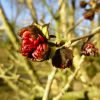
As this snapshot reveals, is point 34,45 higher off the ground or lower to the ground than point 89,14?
higher

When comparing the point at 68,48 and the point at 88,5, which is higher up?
the point at 68,48

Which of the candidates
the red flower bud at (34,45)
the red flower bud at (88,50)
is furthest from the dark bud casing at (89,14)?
the red flower bud at (34,45)

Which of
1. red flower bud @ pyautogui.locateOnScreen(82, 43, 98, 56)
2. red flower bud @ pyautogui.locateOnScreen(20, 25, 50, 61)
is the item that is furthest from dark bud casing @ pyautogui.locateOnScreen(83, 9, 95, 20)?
red flower bud @ pyautogui.locateOnScreen(20, 25, 50, 61)

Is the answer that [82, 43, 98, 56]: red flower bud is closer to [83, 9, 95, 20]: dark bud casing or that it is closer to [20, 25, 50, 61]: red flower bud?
[20, 25, 50, 61]: red flower bud

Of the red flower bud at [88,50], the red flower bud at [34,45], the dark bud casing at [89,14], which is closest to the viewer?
the red flower bud at [34,45]

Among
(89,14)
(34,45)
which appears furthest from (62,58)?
(89,14)

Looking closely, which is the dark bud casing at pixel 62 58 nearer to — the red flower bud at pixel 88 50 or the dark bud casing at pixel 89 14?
the red flower bud at pixel 88 50

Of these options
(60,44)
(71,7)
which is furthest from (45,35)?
(71,7)

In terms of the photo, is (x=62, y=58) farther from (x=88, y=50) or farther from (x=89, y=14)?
(x=89, y=14)

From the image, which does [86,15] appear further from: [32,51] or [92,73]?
[32,51]

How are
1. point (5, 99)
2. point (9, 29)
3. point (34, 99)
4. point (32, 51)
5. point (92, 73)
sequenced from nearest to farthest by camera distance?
1. point (32, 51)
2. point (34, 99)
3. point (9, 29)
4. point (92, 73)
5. point (5, 99)

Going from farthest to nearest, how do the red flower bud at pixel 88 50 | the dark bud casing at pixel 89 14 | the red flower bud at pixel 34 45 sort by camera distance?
the dark bud casing at pixel 89 14 < the red flower bud at pixel 88 50 < the red flower bud at pixel 34 45
